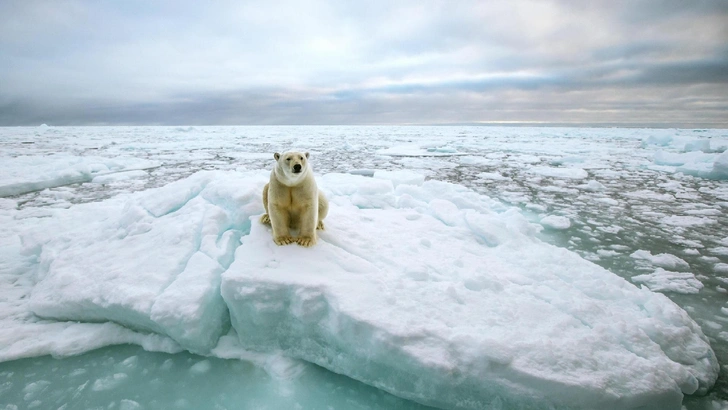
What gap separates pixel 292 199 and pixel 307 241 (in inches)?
14.8

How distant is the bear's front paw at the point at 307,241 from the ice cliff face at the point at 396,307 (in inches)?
2.5

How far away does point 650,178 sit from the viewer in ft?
32.0

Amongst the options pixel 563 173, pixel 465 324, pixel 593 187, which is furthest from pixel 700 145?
pixel 465 324

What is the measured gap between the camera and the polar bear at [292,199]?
240 cm

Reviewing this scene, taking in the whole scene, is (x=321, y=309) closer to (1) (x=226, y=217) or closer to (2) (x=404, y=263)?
(2) (x=404, y=263)

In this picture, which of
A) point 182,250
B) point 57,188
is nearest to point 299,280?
point 182,250

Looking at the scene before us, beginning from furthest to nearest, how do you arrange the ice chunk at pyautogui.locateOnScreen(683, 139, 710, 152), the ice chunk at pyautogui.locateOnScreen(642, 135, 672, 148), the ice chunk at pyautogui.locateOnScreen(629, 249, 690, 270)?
the ice chunk at pyautogui.locateOnScreen(642, 135, 672, 148), the ice chunk at pyautogui.locateOnScreen(683, 139, 710, 152), the ice chunk at pyautogui.locateOnScreen(629, 249, 690, 270)

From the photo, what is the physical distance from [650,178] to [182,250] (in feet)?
39.7

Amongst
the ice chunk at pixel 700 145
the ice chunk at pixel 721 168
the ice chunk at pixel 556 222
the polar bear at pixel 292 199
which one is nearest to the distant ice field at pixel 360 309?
the polar bear at pixel 292 199

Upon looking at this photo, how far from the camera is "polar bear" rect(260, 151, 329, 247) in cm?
240

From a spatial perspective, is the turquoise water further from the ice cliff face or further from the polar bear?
the polar bear

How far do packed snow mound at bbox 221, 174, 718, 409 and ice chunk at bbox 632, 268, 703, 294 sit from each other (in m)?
0.82

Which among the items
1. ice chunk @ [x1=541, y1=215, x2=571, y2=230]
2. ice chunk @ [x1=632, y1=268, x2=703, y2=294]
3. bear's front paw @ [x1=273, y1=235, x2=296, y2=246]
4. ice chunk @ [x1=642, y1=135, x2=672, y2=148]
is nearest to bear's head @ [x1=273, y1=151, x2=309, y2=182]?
bear's front paw @ [x1=273, y1=235, x2=296, y2=246]

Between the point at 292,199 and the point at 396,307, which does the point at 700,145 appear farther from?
the point at 292,199
